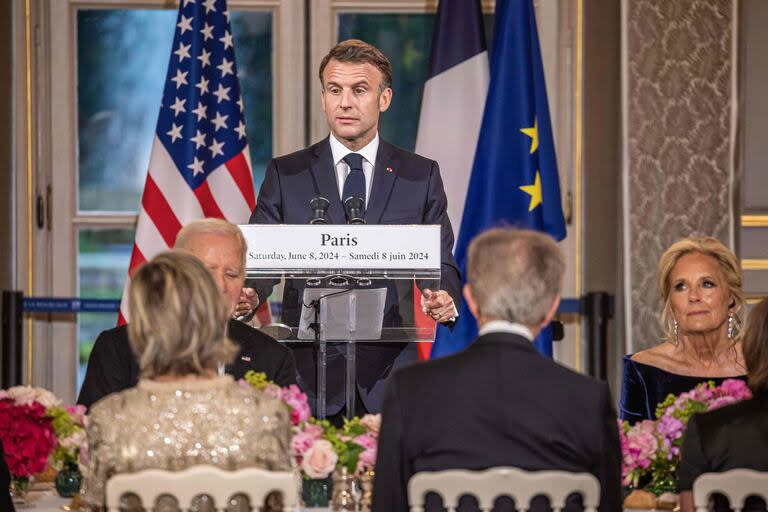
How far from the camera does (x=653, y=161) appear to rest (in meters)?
5.81

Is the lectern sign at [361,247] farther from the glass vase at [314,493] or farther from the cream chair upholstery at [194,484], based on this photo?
the cream chair upholstery at [194,484]

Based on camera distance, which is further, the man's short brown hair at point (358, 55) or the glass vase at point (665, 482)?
the man's short brown hair at point (358, 55)

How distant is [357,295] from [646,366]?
146cm

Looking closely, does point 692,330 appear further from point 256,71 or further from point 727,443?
point 256,71

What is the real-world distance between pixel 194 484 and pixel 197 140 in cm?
365

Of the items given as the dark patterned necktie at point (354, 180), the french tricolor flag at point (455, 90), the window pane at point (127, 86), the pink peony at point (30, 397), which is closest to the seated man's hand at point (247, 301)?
the dark patterned necktie at point (354, 180)

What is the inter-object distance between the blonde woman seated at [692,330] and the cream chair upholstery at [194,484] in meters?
2.10

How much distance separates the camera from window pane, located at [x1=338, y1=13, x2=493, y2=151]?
6.25 meters

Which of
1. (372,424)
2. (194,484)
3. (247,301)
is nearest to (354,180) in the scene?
(247,301)

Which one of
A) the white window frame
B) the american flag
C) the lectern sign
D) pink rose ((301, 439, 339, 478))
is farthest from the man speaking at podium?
the white window frame

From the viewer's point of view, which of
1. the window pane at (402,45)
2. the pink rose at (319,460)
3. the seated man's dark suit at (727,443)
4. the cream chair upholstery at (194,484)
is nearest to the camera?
the cream chair upholstery at (194,484)

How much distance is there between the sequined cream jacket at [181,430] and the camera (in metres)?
2.30

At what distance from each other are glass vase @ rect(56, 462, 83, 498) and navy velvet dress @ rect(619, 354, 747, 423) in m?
1.87

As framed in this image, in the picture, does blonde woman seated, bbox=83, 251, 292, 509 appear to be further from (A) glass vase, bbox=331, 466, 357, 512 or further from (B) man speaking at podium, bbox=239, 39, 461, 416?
(B) man speaking at podium, bbox=239, 39, 461, 416
